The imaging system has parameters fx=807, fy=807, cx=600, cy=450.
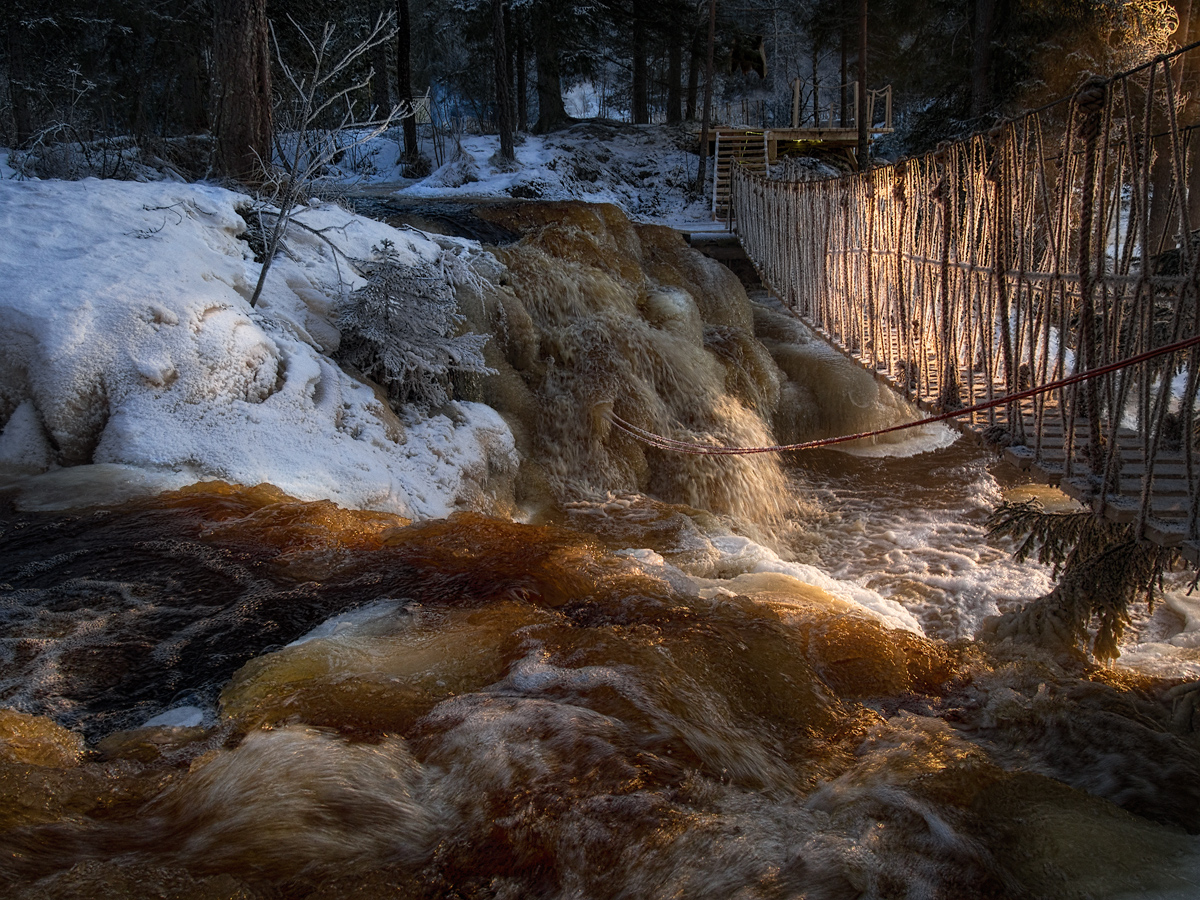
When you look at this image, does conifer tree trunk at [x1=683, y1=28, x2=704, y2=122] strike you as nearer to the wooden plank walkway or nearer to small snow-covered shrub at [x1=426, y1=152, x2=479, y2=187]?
small snow-covered shrub at [x1=426, y1=152, x2=479, y2=187]

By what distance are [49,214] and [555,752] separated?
5.97 m

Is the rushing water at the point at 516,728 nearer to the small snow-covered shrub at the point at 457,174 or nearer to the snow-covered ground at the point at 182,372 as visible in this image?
the snow-covered ground at the point at 182,372

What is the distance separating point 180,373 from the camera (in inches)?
212

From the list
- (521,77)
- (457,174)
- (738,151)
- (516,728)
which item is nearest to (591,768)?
(516,728)

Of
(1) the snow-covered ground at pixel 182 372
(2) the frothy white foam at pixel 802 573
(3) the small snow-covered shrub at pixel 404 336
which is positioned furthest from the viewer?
(3) the small snow-covered shrub at pixel 404 336

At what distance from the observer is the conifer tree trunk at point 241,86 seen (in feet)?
28.5

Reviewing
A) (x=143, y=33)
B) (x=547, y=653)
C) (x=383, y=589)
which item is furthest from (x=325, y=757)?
(x=143, y=33)

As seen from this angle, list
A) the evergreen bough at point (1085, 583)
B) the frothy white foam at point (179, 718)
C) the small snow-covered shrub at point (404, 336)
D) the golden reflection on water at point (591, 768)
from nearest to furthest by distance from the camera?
the golden reflection on water at point (591, 768) < the frothy white foam at point (179, 718) < the evergreen bough at point (1085, 583) < the small snow-covered shrub at point (404, 336)

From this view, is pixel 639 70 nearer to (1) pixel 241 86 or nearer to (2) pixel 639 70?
(2) pixel 639 70

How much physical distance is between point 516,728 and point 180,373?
385 cm

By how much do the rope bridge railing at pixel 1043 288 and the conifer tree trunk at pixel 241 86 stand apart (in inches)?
241

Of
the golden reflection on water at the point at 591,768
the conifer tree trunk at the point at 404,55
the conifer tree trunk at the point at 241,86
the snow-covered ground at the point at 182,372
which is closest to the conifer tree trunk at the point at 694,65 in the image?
the conifer tree trunk at the point at 404,55

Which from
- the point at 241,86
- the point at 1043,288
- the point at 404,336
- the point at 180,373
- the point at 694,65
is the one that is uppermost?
the point at 694,65

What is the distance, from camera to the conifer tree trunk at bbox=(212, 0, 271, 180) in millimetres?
8672
